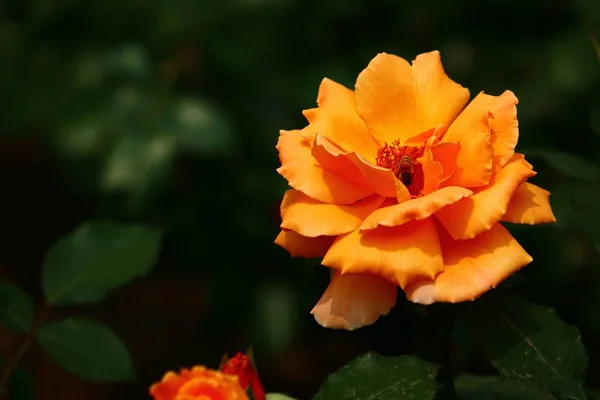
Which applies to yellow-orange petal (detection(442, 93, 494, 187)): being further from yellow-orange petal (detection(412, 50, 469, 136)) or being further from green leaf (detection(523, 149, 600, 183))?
green leaf (detection(523, 149, 600, 183))

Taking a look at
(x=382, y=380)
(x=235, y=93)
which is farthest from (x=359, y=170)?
(x=235, y=93)

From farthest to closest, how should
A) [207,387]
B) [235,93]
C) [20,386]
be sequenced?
[235,93], [20,386], [207,387]

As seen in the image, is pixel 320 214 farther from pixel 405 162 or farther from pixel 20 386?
pixel 20 386

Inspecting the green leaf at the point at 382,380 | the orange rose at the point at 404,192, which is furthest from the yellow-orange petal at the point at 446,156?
the green leaf at the point at 382,380

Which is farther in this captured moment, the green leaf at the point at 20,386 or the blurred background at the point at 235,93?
the blurred background at the point at 235,93

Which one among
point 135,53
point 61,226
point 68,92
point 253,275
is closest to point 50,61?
point 68,92

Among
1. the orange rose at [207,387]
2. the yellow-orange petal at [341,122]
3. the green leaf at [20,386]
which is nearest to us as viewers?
the orange rose at [207,387]

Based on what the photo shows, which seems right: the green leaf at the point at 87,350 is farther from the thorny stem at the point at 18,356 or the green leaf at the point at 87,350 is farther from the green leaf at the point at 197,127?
the green leaf at the point at 197,127
